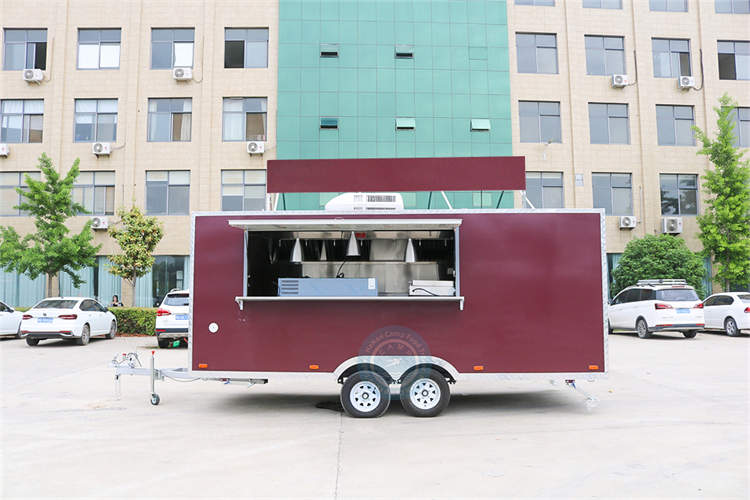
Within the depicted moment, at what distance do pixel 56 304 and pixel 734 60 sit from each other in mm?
30141

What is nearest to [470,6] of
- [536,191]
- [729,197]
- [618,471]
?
[536,191]

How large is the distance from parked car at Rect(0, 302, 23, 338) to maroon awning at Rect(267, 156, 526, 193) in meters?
14.5

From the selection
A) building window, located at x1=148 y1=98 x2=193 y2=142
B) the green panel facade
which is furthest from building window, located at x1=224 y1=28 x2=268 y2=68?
building window, located at x1=148 y1=98 x2=193 y2=142

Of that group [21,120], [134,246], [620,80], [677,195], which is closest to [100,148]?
[21,120]

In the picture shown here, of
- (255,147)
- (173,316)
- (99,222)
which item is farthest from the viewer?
(255,147)

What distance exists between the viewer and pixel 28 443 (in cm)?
650

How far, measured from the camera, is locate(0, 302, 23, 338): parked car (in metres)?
17.9

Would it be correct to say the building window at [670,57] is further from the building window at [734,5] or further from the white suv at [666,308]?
the white suv at [666,308]

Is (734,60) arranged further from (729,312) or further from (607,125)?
(729,312)

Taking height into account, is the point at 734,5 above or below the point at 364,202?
above

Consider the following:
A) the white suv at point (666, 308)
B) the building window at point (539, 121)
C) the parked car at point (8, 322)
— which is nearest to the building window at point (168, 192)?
the parked car at point (8, 322)

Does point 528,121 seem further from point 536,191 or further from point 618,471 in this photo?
point 618,471

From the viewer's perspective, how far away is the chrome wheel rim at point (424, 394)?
7.83m

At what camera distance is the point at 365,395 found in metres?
7.87
